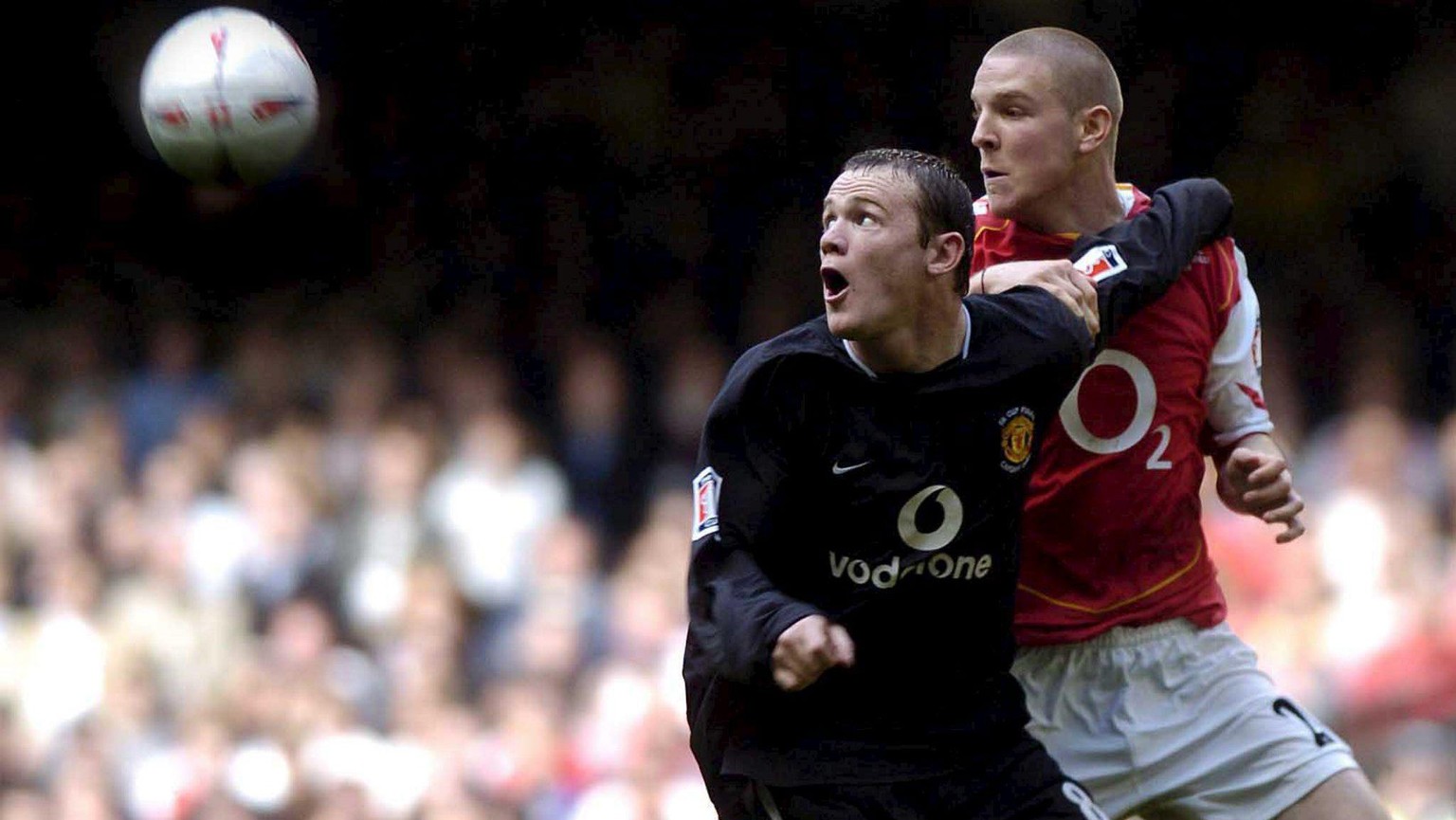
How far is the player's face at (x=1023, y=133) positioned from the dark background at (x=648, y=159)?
4.60 m

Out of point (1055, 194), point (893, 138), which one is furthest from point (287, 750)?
point (1055, 194)

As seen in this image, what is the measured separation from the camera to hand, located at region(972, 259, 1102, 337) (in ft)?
11.5

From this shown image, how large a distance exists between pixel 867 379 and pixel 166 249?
273 inches

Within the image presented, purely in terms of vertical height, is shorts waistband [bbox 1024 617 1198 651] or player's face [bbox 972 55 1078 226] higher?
player's face [bbox 972 55 1078 226]

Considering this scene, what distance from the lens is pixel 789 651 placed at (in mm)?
2990

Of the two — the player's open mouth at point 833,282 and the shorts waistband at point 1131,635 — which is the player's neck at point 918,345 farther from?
the shorts waistband at point 1131,635

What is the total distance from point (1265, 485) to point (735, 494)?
1114 mm

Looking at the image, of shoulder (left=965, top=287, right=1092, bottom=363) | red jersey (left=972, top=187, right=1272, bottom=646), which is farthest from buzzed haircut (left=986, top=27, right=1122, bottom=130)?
shoulder (left=965, top=287, right=1092, bottom=363)

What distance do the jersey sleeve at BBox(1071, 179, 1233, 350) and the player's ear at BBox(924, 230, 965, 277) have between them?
0.34m

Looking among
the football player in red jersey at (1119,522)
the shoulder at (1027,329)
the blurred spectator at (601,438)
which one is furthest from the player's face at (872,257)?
the blurred spectator at (601,438)

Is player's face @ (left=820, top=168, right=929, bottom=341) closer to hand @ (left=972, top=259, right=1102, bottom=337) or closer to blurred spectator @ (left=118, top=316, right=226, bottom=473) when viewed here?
hand @ (left=972, top=259, right=1102, bottom=337)

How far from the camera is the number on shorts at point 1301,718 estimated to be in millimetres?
3713

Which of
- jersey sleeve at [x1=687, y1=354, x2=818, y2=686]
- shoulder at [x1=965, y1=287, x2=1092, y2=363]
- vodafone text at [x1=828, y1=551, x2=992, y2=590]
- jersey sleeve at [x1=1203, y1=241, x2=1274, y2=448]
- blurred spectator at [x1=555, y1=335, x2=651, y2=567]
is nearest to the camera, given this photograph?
jersey sleeve at [x1=687, y1=354, x2=818, y2=686]

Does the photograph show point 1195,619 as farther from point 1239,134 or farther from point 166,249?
point 166,249
